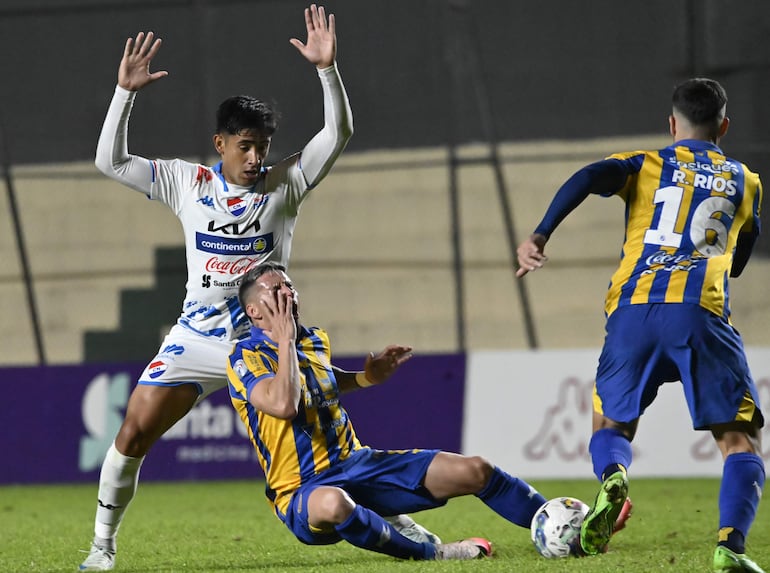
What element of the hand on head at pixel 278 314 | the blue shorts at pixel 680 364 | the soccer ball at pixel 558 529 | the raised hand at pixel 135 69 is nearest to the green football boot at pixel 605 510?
the blue shorts at pixel 680 364

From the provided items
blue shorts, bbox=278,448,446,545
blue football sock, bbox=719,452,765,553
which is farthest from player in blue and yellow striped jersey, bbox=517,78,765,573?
blue shorts, bbox=278,448,446,545

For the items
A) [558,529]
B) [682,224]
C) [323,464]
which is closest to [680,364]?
[682,224]

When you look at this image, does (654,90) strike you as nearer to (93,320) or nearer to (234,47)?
(234,47)

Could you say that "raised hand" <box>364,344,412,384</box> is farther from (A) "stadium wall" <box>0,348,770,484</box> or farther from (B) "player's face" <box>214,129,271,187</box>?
(A) "stadium wall" <box>0,348,770,484</box>

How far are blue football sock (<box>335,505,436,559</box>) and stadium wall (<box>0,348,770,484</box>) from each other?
498cm

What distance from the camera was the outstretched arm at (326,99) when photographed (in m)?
5.13

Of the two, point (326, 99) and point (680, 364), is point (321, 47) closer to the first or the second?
point (326, 99)

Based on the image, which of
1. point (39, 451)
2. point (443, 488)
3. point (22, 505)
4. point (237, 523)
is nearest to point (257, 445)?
point (443, 488)

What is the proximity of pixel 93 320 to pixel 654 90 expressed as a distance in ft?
21.8

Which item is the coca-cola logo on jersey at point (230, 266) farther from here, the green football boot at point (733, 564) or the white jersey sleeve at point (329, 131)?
the green football boot at point (733, 564)

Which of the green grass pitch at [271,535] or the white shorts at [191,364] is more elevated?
the white shorts at [191,364]

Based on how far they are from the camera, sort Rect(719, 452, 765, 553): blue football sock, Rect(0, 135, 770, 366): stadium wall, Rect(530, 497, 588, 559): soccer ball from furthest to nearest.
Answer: Rect(0, 135, 770, 366): stadium wall < Rect(530, 497, 588, 559): soccer ball < Rect(719, 452, 765, 553): blue football sock

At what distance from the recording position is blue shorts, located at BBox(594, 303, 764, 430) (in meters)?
4.22

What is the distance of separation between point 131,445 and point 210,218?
0.98 metres
